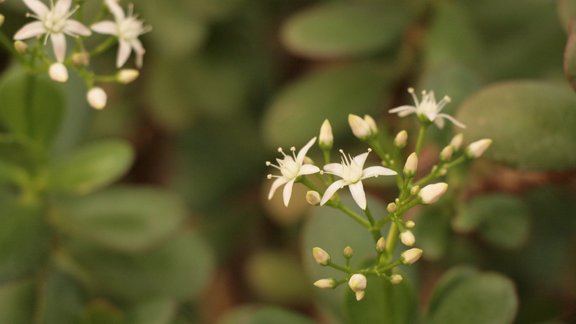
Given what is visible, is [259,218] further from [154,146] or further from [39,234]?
[39,234]

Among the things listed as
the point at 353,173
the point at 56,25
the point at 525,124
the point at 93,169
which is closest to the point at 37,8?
the point at 56,25

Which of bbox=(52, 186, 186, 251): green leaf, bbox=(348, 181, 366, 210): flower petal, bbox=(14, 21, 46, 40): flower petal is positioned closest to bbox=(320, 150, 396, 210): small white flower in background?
bbox=(348, 181, 366, 210): flower petal

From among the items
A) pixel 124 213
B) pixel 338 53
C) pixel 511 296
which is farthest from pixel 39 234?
pixel 511 296

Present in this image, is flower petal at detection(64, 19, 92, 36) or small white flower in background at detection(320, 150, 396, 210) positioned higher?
flower petal at detection(64, 19, 92, 36)

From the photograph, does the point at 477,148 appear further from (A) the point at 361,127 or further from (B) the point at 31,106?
(B) the point at 31,106

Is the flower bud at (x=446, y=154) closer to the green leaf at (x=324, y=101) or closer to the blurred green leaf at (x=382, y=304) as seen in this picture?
the blurred green leaf at (x=382, y=304)

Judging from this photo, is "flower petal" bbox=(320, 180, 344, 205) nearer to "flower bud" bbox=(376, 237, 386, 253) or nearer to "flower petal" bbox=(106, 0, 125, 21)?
"flower bud" bbox=(376, 237, 386, 253)

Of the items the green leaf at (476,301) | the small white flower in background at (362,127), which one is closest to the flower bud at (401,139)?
the small white flower in background at (362,127)
